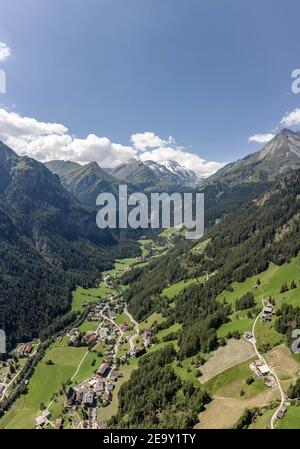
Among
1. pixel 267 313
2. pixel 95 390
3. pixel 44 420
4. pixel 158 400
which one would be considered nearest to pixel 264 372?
pixel 158 400

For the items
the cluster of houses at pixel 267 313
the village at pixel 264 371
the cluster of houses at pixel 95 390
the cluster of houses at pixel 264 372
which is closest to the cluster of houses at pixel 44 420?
the cluster of houses at pixel 95 390

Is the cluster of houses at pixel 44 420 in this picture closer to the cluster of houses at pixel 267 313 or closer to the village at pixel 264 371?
the village at pixel 264 371

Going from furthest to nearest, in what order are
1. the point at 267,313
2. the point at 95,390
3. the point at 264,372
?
the point at 267,313
the point at 95,390
the point at 264,372

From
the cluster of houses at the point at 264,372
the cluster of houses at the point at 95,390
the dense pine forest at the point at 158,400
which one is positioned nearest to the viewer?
the cluster of houses at the point at 264,372

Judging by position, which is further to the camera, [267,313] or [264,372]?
[267,313]

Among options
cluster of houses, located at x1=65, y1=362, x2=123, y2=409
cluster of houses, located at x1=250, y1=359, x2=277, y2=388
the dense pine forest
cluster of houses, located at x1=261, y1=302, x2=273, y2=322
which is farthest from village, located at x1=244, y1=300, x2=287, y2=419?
cluster of houses, located at x1=65, y1=362, x2=123, y2=409

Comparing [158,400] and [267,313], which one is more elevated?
[267,313]

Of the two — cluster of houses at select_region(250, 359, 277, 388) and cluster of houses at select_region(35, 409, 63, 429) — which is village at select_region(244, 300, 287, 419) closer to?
cluster of houses at select_region(250, 359, 277, 388)

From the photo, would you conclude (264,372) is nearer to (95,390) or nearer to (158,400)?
(158,400)
